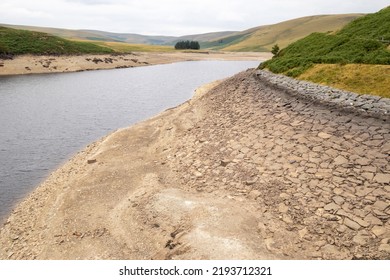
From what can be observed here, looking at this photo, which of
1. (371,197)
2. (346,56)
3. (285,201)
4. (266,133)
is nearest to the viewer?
(371,197)

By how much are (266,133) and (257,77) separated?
40.3 feet

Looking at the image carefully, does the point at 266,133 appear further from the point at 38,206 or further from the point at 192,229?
the point at 38,206

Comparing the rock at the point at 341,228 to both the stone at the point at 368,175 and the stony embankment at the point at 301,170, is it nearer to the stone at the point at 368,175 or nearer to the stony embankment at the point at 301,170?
the stony embankment at the point at 301,170

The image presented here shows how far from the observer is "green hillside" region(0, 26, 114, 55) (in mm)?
83438

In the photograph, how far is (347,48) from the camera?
91.2ft

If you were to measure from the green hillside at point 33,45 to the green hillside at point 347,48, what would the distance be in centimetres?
7466

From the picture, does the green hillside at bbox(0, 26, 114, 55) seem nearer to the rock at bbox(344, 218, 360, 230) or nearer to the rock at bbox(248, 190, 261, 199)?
the rock at bbox(248, 190, 261, 199)

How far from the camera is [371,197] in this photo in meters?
14.0

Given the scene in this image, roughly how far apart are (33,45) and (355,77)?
91.3 m

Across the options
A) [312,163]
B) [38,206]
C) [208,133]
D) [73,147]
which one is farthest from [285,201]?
[73,147]

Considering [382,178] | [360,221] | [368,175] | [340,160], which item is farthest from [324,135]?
[360,221]

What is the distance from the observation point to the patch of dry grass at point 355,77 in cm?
2029

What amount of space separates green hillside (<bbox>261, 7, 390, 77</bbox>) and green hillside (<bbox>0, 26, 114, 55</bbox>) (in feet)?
245

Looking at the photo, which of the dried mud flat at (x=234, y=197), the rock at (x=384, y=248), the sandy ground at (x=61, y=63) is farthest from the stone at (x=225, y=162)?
the sandy ground at (x=61, y=63)
